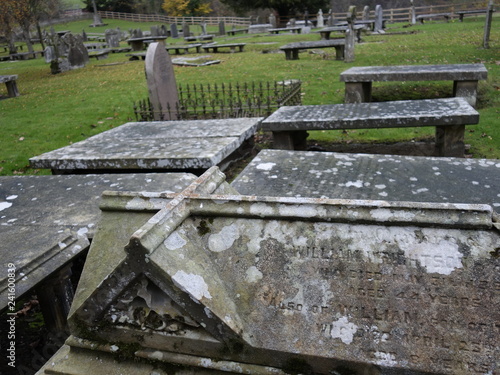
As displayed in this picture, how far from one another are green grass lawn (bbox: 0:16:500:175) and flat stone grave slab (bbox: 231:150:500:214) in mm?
3126

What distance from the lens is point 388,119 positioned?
6.29m

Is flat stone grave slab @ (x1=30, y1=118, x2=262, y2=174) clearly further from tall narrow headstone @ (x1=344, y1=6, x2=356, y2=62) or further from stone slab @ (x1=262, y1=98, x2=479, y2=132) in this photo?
tall narrow headstone @ (x1=344, y1=6, x2=356, y2=62)

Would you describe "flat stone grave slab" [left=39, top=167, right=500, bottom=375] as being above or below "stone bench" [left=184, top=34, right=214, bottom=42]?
below

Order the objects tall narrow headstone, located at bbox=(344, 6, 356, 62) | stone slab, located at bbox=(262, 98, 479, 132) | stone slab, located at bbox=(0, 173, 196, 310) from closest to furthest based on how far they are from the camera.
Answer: stone slab, located at bbox=(0, 173, 196, 310), stone slab, located at bbox=(262, 98, 479, 132), tall narrow headstone, located at bbox=(344, 6, 356, 62)

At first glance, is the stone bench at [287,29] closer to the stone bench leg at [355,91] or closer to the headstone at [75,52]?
the headstone at [75,52]

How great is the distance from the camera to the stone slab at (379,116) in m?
6.12

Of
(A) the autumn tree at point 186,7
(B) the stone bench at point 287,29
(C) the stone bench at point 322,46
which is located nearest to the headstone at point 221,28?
(B) the stone bench at point 287,29

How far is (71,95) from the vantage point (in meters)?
15.4

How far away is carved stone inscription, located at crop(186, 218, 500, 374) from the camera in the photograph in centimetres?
196

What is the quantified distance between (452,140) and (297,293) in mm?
5219

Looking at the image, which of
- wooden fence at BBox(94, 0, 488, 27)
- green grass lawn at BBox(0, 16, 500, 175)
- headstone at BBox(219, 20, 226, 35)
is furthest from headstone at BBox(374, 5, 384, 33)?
headstone at BBox(219, 20, 226, 35)

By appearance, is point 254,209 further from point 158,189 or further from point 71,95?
point 71,95

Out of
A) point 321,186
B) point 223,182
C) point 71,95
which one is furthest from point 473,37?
point 223,182

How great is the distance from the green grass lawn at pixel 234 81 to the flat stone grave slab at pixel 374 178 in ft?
10.3
